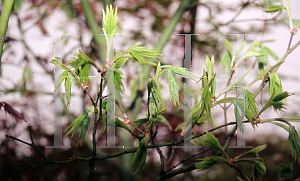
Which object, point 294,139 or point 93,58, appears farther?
point 93,58

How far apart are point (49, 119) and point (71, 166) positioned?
19cm

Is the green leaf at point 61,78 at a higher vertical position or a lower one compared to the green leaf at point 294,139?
higher

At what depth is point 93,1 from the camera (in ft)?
2.80

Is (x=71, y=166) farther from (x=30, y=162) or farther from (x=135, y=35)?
(x=135, y=35)

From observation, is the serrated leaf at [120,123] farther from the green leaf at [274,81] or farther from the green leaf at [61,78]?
the green leaf at [274,81]

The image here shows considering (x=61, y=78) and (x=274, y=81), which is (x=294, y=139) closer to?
(x=274, y=81)

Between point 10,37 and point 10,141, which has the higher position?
point 10,37

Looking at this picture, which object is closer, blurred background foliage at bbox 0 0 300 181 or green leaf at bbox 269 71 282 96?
green leaf at bbox 269 71 282 96

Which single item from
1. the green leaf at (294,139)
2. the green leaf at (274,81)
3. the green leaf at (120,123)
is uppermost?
the green leaf at (274,81)

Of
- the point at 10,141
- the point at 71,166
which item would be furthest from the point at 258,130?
the point at 10,141

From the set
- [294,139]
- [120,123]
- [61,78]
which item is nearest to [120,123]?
[120,123]

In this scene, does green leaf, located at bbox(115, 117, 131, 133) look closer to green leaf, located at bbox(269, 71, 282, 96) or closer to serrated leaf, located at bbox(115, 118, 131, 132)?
serrated leaf, located at bbox(115, 118, 131, 132)

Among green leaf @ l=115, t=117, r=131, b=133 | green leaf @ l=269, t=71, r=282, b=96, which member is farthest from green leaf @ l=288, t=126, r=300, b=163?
green leaf @ l=115, t=117, r=131, b=133

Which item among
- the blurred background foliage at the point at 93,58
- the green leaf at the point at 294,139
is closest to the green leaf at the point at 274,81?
the green leaf at the point at 294,139
